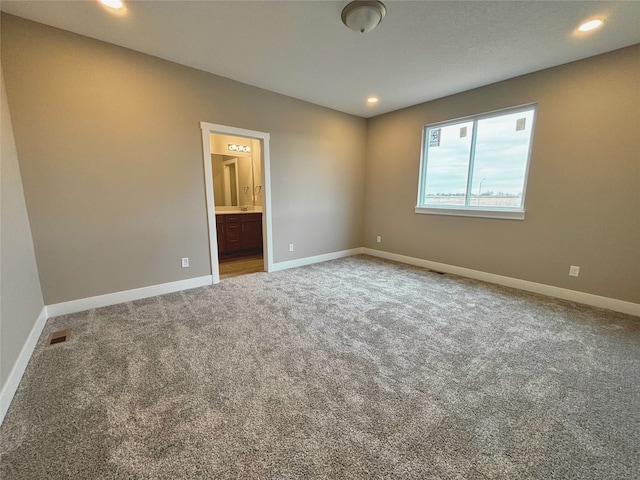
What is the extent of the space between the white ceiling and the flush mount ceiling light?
68 millimetres

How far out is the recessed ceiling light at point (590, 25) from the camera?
217 cm

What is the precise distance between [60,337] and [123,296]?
73cm

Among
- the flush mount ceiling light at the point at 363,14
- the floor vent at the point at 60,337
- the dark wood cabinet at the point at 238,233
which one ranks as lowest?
the floor vent at the point at 60,337

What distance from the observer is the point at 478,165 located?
3.76m

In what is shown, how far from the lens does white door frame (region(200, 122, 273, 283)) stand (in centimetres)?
325

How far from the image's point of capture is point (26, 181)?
7.65ft

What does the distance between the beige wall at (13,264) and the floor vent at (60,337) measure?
18cm

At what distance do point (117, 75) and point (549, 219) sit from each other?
5150 millimetres

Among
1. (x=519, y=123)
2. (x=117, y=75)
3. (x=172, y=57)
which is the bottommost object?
(x=519, y=123)

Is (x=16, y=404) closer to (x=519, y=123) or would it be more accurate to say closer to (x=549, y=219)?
(x=549, y=219)

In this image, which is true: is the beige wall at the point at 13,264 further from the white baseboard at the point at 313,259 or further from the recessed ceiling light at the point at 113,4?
the white baseboard at the point at 313,259

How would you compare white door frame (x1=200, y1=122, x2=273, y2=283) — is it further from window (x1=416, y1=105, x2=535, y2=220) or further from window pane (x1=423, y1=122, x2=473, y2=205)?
window pane (x1=423, y1=122, x2=473, y2=205)

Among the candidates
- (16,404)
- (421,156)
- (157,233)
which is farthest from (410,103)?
(16,404)

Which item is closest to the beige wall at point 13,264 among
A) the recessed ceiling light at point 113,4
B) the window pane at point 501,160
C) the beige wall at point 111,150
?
the beige wall at point 111,150
